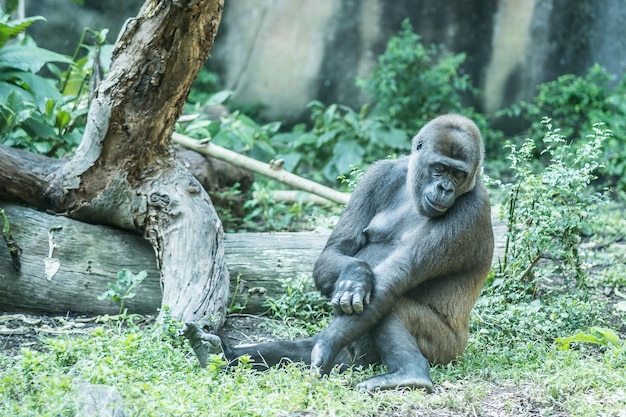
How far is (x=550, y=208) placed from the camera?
5113 millimetres

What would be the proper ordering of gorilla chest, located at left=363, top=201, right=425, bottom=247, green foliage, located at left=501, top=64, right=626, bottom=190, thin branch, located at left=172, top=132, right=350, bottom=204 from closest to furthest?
gorilla chest, located at left=363, top=201, right=425, bottom=247, thin branch, located at left=172, top=132, right=350, bottom=204, green foliage, located at left=501, top=64, right=626, bottom=190

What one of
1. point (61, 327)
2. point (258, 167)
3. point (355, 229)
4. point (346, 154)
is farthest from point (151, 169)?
point (346, 154)

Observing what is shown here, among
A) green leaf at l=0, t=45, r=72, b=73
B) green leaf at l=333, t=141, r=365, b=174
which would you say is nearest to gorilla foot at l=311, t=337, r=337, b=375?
green leaf at l=0, t=45, r=72, b=73

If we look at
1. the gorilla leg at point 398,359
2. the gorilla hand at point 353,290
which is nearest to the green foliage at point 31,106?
the gorilla hand at point 353,290

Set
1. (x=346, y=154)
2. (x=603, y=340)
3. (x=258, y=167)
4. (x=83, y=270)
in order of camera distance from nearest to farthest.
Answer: (x=603, y=340), (x=83, y=270), (x=258, y=167), (x=346, y=154)

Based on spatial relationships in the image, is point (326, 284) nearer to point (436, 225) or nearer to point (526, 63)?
point (436, 225)

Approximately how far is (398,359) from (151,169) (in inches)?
83.3

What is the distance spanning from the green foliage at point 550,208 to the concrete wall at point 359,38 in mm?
5684

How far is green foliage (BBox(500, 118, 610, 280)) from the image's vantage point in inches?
201

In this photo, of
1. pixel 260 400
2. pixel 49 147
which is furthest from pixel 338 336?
pixel 49 147

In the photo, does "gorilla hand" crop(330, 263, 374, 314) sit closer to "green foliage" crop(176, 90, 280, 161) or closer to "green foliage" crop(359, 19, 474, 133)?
"green foliage" crop(176, 90, 280, 161)

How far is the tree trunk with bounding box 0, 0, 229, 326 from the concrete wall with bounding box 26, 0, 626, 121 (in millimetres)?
6054

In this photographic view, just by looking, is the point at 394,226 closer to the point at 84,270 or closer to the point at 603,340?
the point at 603,340

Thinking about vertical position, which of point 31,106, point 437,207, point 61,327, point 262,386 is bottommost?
point 61,327
